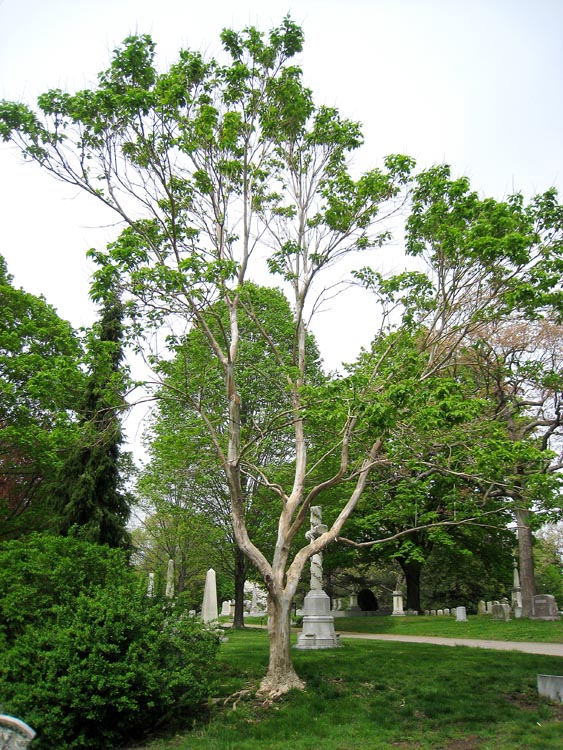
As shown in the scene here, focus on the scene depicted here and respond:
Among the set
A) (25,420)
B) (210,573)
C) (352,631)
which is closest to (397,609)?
(352,631)

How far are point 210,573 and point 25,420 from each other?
292 inches

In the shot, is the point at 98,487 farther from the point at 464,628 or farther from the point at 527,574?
the point at 527,574

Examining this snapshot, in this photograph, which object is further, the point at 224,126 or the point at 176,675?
the point at 224,126

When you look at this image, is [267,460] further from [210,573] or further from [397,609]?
[397,609]

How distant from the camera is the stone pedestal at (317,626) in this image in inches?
594

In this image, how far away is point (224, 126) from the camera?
11.2 m

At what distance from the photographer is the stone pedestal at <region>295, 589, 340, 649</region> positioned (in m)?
15.1

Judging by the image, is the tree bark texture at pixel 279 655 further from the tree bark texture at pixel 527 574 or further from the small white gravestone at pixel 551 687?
the tree bark texture at pixel 527 574

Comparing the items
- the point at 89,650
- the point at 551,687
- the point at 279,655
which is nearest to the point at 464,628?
the point at 551,687

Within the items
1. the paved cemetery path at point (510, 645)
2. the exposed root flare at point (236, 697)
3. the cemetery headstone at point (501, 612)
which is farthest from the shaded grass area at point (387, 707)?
the cemetery headstone at point (501, 612)

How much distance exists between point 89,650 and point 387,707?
471 cm

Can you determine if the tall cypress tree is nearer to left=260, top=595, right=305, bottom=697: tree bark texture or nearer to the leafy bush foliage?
the leafy bush foliage

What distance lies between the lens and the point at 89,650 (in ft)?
27.5

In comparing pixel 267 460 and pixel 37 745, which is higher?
pixel 267 460
